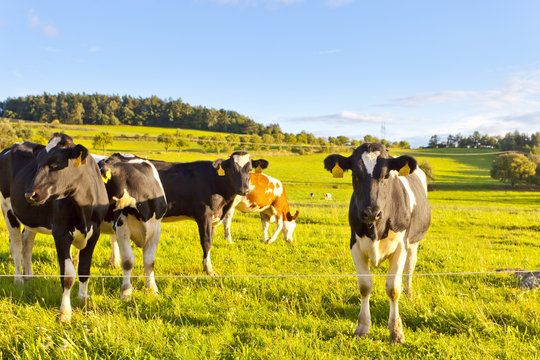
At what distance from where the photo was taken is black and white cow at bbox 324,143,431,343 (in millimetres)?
3766

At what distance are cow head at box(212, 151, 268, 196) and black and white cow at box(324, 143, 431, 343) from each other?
3508mm

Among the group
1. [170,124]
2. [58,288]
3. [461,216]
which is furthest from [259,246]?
[170,124]

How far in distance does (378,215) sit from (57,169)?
3633 millimetres

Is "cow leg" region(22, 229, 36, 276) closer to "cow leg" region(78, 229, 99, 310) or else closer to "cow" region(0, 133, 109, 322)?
"cow" region(0, 133, 109, 322)

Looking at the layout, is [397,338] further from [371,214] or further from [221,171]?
[221,171]

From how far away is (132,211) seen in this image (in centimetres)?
557

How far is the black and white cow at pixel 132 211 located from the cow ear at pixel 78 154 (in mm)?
1041

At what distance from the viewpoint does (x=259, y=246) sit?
8.54 metres

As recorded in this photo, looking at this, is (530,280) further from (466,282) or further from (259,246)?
(259,246)

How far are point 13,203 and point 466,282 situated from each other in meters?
6.89

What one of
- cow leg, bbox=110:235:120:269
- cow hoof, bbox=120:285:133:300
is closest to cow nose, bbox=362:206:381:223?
cow hoof, bbox=120:285:133:300

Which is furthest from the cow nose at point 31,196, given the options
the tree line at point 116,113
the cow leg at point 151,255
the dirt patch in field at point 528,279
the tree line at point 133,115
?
the tree line at point 116,113

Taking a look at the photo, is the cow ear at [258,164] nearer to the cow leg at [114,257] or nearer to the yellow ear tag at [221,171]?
the yellow ear tag at [221,171]

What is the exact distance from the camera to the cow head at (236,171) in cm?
755
